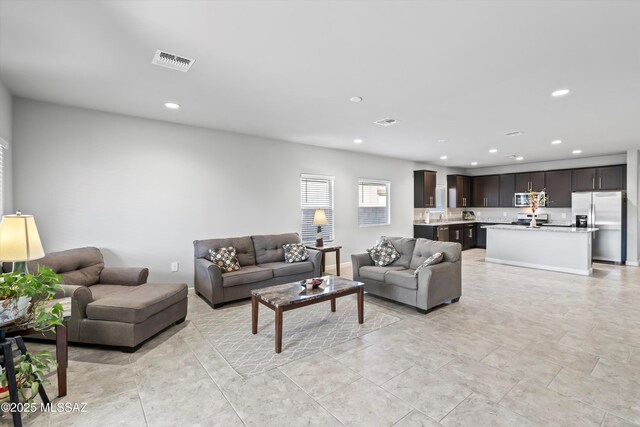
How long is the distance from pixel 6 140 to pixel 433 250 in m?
5.23

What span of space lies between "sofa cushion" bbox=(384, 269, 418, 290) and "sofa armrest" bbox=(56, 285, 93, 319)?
3.36 meters

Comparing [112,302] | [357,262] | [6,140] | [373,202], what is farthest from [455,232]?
[6,140]

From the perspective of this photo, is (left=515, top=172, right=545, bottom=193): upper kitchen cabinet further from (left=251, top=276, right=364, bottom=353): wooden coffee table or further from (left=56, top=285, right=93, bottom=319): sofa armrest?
(left=56, top=285, right=93, bottom=319): sofa armrest

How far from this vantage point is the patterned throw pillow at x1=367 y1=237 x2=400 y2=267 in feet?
15.0

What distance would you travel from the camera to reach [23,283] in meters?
1.89

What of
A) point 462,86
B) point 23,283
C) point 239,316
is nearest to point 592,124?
point 462,86

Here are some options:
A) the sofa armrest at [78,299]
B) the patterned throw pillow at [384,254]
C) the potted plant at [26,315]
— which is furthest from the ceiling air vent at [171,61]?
the patterned throw pillow at [384,254]

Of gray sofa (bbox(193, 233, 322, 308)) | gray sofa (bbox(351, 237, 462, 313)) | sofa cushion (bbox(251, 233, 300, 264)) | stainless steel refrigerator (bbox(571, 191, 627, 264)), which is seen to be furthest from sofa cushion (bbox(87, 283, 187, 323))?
stainless steel refrigerator (bbox(571, 191, 627, 264))

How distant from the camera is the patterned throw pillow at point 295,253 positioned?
490 cm

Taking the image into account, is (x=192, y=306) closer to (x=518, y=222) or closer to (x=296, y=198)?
(x=296, y=198)

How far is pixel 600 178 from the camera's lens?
7.41 metres

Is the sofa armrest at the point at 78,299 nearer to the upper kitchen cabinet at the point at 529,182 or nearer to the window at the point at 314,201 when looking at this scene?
the window at the point at 314,201

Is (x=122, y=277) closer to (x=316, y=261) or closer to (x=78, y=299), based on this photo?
(x=78, y=299)

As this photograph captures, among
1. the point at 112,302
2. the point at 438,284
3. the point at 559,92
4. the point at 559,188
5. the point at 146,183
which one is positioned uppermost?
the point at 559,92
